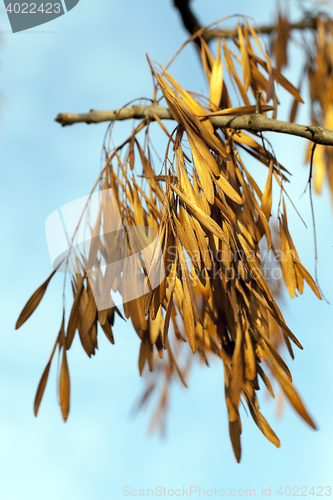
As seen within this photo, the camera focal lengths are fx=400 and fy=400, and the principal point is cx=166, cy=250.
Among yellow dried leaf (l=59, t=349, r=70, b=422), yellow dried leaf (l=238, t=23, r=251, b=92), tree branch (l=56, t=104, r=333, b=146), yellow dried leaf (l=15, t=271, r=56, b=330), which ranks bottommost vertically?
yellow dried leaf (l=59, t=349, r=70, b=422)

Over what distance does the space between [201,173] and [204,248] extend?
0.14 meters

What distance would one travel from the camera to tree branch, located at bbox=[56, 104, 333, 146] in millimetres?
714

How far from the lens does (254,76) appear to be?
1050 millimetres

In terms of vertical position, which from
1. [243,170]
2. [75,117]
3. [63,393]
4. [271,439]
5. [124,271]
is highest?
[75,117]

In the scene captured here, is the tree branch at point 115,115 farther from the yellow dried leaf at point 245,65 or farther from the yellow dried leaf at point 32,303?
the yellow dried leaf at point 32,303

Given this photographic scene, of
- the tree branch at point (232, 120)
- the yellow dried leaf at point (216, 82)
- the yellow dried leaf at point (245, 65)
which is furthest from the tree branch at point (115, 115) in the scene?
the yellow dried leaf at point (245, 65)

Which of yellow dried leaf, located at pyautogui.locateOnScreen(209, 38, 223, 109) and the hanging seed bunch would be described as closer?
the hanging seed bunch

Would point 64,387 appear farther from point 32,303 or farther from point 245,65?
point 245,65

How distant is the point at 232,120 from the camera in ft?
2.71

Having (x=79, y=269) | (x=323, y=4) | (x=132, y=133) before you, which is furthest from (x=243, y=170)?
(x=323, y=4)

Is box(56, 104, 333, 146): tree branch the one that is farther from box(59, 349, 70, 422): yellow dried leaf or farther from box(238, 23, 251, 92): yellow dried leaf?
box(59, 349, 70, 422): yellow dried leaf

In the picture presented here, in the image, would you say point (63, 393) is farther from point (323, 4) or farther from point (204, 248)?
point (323, 4)

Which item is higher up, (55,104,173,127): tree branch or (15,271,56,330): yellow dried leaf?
(55,104,173,127): tree branch

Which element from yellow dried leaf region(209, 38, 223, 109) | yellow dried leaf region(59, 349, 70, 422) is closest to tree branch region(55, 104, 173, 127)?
yellow dried leaf region(209, 38, 223, 109)
